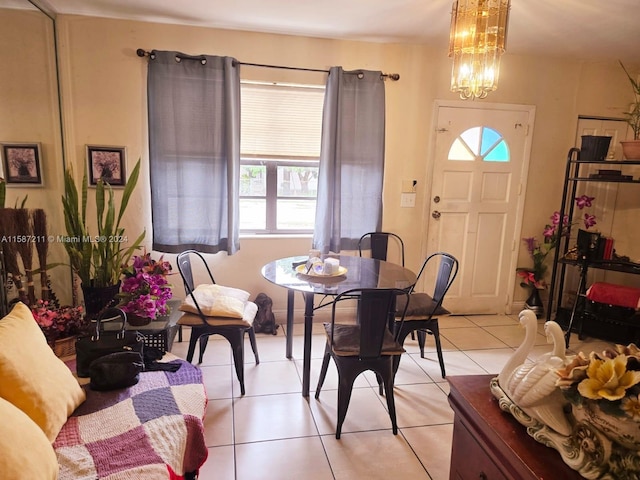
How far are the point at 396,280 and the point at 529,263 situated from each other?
220 cm

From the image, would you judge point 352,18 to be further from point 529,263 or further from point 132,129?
point 529,263

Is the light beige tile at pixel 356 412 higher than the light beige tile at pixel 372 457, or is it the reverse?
the light beige tile at pixel 356 412

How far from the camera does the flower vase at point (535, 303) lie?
3906 mm

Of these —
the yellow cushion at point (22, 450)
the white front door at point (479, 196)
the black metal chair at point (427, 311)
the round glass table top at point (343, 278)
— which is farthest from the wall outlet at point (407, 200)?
the yellow cushion at point (22, 450)

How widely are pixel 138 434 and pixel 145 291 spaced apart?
48.8 inches

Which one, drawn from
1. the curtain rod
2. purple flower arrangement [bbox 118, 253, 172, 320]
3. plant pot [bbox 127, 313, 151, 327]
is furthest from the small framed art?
plant pot [bbox 127, 313, 151, 327]

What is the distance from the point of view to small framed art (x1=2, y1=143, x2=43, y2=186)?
7.75ft

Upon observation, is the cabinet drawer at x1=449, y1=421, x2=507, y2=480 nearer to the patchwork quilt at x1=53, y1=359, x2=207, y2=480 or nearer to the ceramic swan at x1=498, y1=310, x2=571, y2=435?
the ceramic swan at x1=498, y1=310, x2=571, y2=435

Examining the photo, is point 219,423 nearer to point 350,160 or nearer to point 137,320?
point 137,320

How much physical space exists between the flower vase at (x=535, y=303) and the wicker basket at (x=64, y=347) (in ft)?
12.9

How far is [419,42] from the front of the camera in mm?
3336

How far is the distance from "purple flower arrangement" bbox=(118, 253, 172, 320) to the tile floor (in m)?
0.60

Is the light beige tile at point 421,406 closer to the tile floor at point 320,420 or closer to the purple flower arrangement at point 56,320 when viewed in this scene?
the tile floor at point 320,420

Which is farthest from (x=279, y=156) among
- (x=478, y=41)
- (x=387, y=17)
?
(x=478, y=41)
